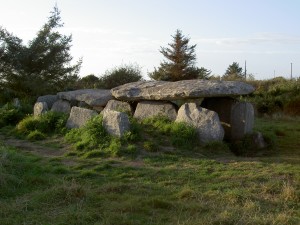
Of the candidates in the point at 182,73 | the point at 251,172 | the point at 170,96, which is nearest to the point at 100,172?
the point at 251,172

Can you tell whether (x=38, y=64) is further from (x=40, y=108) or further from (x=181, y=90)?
(x=181, y=90)

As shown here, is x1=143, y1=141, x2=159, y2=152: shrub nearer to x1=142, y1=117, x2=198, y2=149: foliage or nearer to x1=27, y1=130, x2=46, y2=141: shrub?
x1=142, y1=117, x2=198, y2=149: foliage

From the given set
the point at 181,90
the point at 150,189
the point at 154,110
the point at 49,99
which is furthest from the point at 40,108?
the point at 150,189

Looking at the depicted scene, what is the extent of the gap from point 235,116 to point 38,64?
9415mm

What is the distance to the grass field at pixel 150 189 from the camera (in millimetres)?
5905

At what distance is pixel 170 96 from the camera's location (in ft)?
42.4

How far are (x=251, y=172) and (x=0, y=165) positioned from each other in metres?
4.47

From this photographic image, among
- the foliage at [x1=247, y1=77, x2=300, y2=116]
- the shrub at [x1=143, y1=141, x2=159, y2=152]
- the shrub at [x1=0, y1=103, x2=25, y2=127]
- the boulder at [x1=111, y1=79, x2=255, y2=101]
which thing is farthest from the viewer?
the foliage at [x1=247, y1=77, x2=300, y2=116]

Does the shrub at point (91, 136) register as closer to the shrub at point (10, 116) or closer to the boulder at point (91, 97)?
the boulder at point (91, 97)

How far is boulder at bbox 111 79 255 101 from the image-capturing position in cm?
1256

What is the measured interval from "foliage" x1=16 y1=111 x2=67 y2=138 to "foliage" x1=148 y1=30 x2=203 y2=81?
14156 mm

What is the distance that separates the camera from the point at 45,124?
13.3m

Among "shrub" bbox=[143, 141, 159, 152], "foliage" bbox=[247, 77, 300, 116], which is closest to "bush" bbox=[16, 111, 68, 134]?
"shrub" bbox=[143, 141, 159, 152]

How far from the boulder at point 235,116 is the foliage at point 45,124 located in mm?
4535
